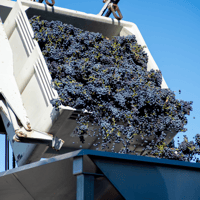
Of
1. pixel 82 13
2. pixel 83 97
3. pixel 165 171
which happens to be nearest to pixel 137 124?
pixel 83 97

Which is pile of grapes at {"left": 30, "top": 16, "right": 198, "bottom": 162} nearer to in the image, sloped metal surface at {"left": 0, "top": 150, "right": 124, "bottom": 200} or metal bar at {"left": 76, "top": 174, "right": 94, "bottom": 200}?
sloped metal surface at {"left": 0, "top": 150, "right": 124, "bottom": 200}

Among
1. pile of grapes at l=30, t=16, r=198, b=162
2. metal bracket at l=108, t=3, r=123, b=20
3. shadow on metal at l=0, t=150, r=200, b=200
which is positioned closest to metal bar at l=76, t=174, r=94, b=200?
shadow on metal at l=0, t=150, r=200, b=200

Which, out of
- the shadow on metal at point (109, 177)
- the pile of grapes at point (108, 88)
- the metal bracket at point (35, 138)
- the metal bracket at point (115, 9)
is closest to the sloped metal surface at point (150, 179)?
the shadow on metal at point (109, 177)

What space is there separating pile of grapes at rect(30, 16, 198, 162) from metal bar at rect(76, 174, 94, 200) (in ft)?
4.20

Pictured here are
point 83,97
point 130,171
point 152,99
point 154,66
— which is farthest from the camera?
point 154,66

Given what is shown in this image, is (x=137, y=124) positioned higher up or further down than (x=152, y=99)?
further down

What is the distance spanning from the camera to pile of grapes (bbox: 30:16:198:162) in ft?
10.6

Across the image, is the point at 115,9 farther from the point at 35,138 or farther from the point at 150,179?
the point at 150,179

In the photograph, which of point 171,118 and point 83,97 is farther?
point 171,118

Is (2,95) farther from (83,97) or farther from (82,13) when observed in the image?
(82,13)

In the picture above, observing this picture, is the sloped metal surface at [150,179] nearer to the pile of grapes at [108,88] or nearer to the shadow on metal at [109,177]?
the shadow on metal at [109,177]

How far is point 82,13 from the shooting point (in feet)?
13.8

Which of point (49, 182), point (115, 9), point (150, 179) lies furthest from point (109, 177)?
point (115, 9)

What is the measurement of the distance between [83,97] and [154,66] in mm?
1285
